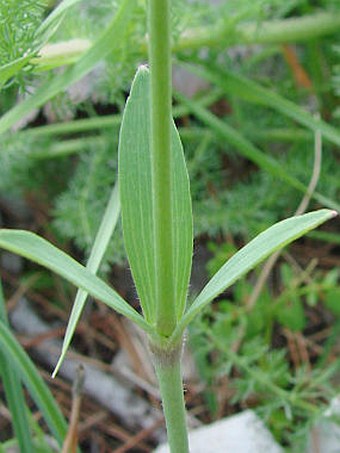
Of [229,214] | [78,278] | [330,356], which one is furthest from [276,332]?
[78,278]

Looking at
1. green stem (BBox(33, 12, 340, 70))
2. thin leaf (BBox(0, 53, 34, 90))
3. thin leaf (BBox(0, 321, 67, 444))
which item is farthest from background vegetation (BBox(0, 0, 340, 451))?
thin leaf (BBox(0, 321, 67, 444))

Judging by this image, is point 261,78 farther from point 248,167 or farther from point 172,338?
point 172,338

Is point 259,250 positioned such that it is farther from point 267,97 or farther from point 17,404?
point 267,97

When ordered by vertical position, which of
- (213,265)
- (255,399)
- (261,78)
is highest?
(261,78)

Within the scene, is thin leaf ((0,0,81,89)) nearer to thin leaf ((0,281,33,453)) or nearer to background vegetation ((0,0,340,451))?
background vegetation ((0,0,340,451))

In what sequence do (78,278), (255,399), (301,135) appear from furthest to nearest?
1. (301,135)
2. (255,399)
3. (78,278)

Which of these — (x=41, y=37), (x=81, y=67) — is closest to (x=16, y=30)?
(x=41, y=37)

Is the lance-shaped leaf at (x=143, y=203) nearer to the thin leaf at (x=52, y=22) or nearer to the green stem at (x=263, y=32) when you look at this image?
the thin leaf at (x=52, y=22)
